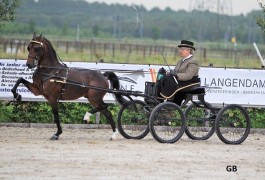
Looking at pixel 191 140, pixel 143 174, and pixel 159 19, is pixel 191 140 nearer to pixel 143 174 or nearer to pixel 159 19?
pixel 143 174

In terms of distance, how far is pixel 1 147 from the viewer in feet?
56.4

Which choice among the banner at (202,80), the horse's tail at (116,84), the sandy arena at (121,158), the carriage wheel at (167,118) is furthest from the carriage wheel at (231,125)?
the banner at (202,80)

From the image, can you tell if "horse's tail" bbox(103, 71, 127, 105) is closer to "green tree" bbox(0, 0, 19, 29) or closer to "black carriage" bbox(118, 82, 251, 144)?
"black carriage" bbox(118, 82, 251, 144)

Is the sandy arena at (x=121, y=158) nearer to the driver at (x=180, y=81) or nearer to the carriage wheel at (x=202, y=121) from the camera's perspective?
the carriage wheel at (x=202, y=121)

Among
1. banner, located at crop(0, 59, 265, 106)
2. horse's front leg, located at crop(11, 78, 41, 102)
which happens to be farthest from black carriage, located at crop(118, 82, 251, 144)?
horse's front leg, located at crop(11, 78, 41, 102)

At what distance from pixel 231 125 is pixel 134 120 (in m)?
1.97

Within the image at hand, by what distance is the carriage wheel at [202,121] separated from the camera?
778 inches

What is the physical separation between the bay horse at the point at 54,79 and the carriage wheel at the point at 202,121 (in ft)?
4.88

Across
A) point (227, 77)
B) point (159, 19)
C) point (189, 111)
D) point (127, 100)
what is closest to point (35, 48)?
point (127, 100)

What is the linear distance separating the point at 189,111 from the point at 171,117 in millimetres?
1130

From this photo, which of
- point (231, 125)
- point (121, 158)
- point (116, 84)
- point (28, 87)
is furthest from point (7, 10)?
point (121, 158)

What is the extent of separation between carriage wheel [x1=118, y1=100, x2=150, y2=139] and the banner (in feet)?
6.05

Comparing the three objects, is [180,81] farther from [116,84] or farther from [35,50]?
[35,50]

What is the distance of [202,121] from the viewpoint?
811 inches
